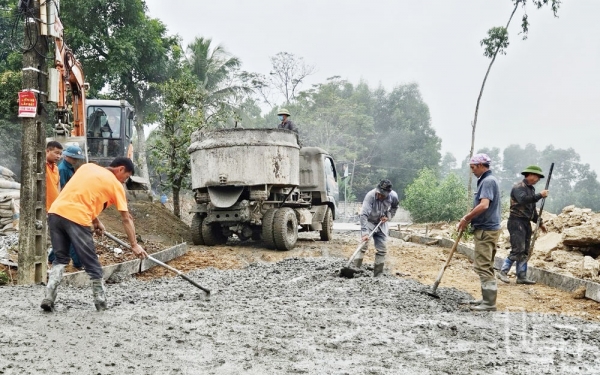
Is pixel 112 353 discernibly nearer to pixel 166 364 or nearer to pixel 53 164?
pixel 166 364

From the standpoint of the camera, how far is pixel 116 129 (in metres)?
15.4

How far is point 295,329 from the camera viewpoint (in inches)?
200

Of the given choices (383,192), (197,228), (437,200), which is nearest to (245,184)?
(197,228)

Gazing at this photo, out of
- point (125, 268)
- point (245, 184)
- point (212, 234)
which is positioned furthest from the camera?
point (212, 234)

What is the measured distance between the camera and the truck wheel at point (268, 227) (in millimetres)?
11585

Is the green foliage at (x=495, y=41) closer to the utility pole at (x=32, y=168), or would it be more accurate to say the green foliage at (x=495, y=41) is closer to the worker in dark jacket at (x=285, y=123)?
the worker in dark jacket at (x=285, y=123)

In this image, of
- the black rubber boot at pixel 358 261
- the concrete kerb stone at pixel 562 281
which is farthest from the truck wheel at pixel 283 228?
the concrete kerb stone at pixel 562 281

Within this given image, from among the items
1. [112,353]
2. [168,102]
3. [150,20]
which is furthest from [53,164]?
[150,20]

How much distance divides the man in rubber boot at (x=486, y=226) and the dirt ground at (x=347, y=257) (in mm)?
544

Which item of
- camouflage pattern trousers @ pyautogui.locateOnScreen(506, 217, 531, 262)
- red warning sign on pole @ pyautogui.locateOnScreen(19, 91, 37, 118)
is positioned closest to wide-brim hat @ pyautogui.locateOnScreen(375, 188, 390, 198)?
camouflage pattern trousers @ pyautogui.locateOnScreen(506, 217, 531, 262)

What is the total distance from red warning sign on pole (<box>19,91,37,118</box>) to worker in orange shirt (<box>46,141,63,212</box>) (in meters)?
0.58

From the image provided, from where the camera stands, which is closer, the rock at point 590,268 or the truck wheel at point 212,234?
the rock at point 590,268

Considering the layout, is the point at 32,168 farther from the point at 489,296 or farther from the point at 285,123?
the point at 285,123

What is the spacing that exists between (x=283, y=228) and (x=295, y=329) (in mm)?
6464
